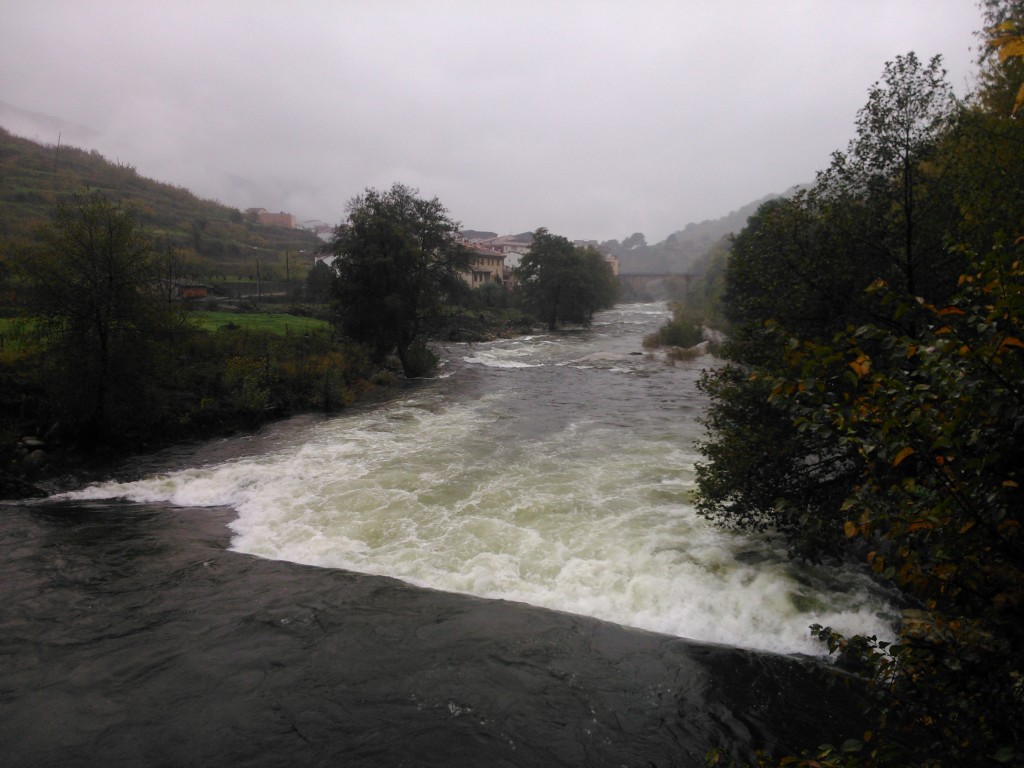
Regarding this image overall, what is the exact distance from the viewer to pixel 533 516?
12.0 meters

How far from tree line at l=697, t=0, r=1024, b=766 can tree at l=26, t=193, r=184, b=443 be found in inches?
606

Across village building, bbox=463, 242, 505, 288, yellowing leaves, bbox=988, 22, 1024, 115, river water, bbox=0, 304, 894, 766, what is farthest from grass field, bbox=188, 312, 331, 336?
village building, bbox=463, 242, 505, 288

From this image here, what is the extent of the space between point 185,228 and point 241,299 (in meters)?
38.5

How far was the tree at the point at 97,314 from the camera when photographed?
1491 centimetres

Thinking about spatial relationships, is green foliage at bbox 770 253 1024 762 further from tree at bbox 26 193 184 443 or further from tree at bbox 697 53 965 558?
tree at bbox 26 193 184 443

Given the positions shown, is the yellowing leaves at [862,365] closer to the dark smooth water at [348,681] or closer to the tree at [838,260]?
the dark smooth water at [348,681]

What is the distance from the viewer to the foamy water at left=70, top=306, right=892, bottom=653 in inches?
344

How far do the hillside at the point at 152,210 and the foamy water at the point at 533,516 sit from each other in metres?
46.3

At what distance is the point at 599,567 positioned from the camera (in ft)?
32.4

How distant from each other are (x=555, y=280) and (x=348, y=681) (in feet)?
174

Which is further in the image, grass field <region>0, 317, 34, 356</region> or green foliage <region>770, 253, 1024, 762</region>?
grass field <region>0, 317, 34, 356</region>

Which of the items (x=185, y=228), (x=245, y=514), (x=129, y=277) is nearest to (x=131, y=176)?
(x=185, y=228)

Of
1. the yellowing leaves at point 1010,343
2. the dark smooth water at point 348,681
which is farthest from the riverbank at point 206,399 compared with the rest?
the yellowing leaves at point 1010,343

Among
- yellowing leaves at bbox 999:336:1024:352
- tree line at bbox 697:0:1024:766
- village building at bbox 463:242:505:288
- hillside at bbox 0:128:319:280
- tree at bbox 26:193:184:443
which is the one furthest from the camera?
village building at bbox 463:242:505:288
